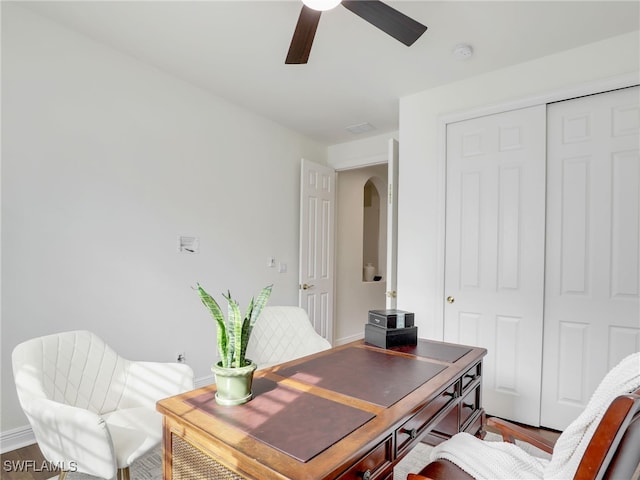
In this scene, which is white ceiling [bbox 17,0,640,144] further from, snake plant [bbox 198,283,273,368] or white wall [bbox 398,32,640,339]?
snake plant [bbox 198,283,273,368]

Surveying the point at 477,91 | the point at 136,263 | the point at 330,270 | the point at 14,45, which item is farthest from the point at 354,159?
the point at 14,45

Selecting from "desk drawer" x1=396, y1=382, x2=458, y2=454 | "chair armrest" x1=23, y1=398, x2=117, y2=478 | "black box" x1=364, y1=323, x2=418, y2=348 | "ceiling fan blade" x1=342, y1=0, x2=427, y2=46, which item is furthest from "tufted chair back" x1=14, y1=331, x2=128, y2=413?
"ceiling fan blade" x1=342, y1=0, x2=427, y2=46

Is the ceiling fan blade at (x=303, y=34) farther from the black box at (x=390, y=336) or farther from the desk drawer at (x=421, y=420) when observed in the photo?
the desk drawer at (x=421, y=420)

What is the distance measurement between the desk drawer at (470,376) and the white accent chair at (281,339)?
90 cm

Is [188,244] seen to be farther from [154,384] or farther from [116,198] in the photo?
[154,384]

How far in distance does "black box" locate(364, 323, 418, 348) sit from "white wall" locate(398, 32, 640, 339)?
1.13 m

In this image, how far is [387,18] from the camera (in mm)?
1650

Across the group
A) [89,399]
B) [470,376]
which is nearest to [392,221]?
[470,376]

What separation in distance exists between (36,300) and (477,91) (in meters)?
3.41

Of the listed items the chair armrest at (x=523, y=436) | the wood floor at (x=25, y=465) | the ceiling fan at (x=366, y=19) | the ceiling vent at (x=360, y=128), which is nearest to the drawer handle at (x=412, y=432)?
the chair armrest at (x=523, y=436)

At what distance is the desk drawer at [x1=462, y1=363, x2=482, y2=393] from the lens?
165 centimetres

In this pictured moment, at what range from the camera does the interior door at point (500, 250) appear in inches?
101

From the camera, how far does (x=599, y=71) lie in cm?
237

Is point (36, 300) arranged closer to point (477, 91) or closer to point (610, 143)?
point (477, 91)
